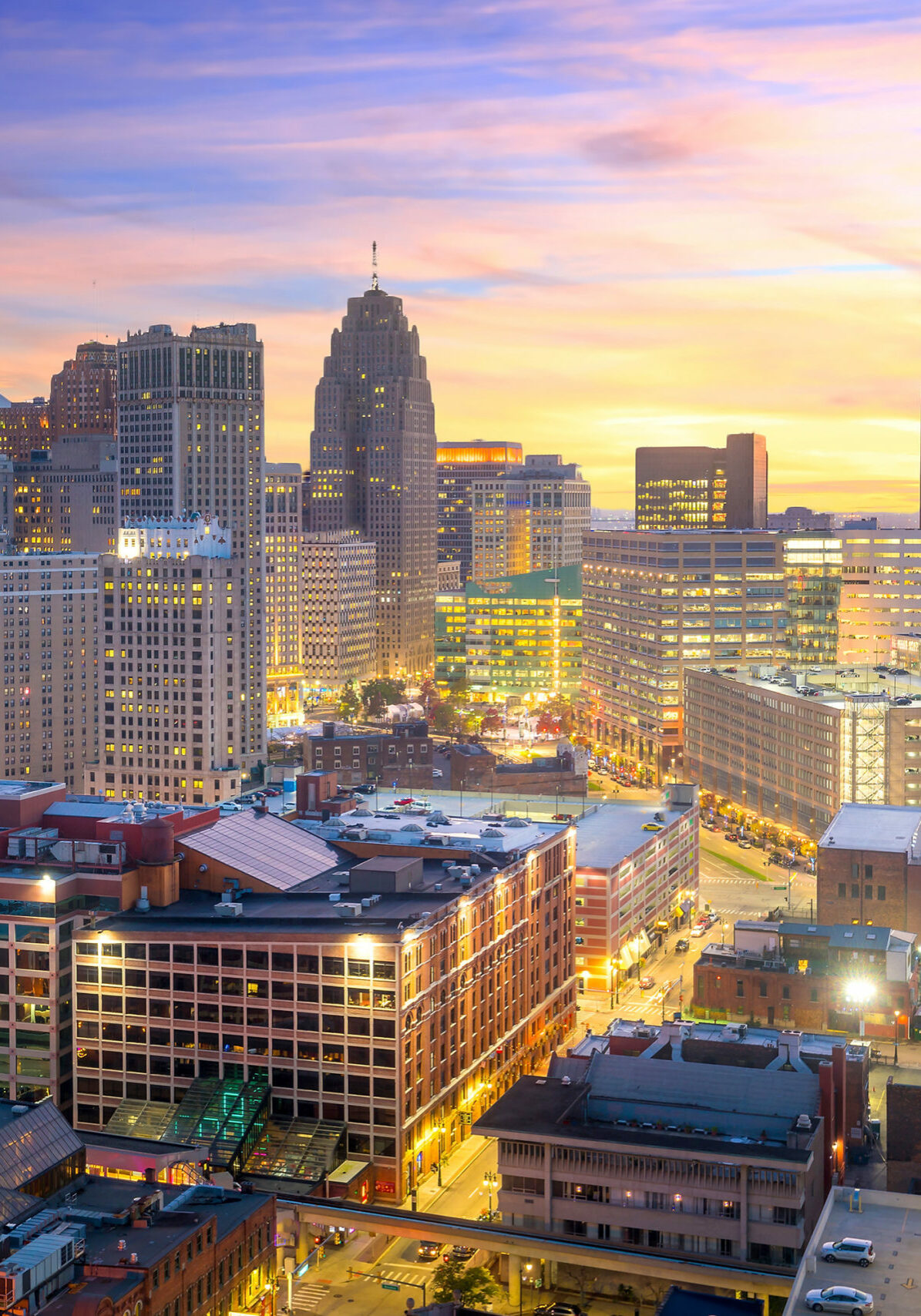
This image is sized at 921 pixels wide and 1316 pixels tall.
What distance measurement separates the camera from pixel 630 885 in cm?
15312

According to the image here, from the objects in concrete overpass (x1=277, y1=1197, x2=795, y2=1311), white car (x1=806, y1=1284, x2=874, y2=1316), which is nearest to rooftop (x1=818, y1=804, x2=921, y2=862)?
concrete overpass (x1=277, y1=1197, x2=795, y2=1311)

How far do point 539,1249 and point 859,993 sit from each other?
178 ft

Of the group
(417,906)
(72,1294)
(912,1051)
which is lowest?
(912,1051)

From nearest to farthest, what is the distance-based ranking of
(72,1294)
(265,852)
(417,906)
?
(72,1294)
(417,906)
(265,852)

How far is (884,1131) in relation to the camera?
11212 centimetres

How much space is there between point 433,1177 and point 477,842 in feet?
94.3

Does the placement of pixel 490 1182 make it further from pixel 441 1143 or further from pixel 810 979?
pixel 810 979

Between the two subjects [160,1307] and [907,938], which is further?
[907,938]

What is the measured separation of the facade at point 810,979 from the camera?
5295 inches

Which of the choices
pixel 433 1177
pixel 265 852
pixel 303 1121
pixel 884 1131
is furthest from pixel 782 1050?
pixel 265 852

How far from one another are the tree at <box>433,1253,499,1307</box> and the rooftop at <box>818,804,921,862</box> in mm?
77748

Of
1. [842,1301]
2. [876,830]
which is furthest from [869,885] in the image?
[842,1301]

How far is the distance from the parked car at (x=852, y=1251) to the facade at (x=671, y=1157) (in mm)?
10008

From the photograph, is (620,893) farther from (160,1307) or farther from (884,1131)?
(160,1307)
